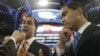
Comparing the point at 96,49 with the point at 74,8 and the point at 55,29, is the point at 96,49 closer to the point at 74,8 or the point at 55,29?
the point at 74,8

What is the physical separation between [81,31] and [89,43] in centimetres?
18

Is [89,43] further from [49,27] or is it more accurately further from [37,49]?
[49,27]

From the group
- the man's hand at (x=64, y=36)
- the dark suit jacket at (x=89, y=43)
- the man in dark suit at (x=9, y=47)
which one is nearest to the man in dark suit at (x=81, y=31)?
the dark suit jacket at (x=89, y=43)

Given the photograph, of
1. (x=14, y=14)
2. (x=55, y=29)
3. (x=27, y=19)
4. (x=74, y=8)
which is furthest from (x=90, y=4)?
(x=74, y=8)

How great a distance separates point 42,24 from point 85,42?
3581 millimetres

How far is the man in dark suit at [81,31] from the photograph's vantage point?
74.9 inches

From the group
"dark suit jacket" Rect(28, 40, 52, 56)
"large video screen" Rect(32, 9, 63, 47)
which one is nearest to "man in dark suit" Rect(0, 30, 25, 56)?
"dark suit jacket" Rect(28, 40, 52, 56)

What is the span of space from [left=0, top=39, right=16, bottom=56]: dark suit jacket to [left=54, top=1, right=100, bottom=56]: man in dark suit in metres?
0.54

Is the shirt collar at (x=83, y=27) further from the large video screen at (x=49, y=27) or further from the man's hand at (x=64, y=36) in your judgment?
the large video screen at (x=49, y=27)

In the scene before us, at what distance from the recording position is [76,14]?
226 cm

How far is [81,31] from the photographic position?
6.75 ft

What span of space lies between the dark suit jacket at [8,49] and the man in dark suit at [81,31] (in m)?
0.54

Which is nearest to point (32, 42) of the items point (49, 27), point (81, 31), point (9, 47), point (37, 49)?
point (37, 49)

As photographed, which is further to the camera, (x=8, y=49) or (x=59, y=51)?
→ (x=59, y=51)
